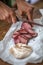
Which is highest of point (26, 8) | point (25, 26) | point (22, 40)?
point (26, 8)

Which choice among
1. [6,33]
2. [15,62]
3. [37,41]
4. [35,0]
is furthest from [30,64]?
[35,0]

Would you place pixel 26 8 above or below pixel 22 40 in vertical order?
above

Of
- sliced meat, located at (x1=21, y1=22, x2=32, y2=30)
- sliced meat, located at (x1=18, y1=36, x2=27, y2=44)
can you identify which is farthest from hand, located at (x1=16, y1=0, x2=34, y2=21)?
sliced meat, located at (x1=18, y1=36, x2=27, y2=44)

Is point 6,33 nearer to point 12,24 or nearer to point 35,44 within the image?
point 12,24

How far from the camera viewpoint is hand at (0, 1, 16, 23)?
0.91 m

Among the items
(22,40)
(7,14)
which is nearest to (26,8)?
(7,14)

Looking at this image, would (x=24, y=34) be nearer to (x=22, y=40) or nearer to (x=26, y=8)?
(x=22, y=40)

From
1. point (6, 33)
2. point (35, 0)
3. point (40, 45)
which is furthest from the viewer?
point (35, 0)

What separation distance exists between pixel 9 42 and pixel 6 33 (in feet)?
0.29

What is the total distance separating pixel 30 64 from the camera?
652 millimetres

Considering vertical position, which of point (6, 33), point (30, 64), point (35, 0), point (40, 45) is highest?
point (35, 0)

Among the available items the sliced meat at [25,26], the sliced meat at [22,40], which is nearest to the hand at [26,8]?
the sliced meat at [25,26]

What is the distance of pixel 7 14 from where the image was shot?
94 cm

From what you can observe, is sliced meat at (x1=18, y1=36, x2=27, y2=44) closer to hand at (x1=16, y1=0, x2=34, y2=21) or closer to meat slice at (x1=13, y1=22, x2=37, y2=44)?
meat slice at (x1=13, y1=22, x2=37, y2=44)
